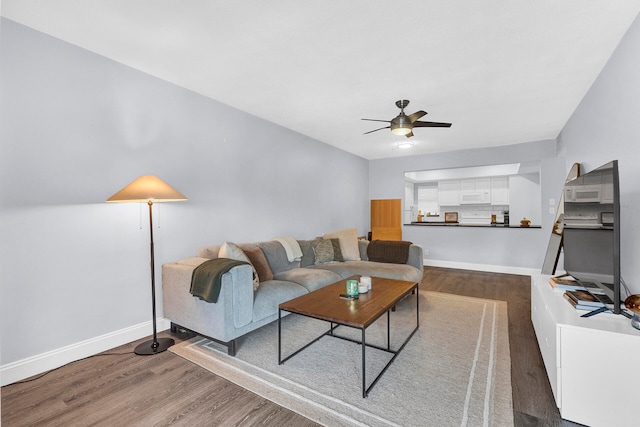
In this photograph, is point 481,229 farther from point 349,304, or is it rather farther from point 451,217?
point 349,304

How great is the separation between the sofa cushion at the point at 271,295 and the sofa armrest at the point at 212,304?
0.11 m

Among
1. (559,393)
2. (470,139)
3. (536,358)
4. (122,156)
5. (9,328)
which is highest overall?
(470,139)

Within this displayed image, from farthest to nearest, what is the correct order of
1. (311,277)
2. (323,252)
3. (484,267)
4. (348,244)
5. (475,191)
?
(475,191)
(484,267)
(348,244)
(323,252)
(311,277)

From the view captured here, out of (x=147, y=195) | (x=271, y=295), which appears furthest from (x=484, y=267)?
(x=147, y=195)

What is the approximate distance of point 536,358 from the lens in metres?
2.34

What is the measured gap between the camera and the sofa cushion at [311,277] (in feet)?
10.6

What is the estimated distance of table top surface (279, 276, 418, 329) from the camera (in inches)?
78.5

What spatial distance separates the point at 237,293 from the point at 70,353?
144 cm

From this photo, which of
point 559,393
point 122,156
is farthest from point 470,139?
point 122,156

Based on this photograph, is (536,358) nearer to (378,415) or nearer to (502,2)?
(378,415)

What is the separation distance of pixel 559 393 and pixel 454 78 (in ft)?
9.05

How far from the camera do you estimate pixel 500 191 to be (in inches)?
296

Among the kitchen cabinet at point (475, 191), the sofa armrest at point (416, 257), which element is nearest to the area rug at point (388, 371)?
the sofa armrest at point (416, 257)

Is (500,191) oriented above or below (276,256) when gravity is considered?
above
